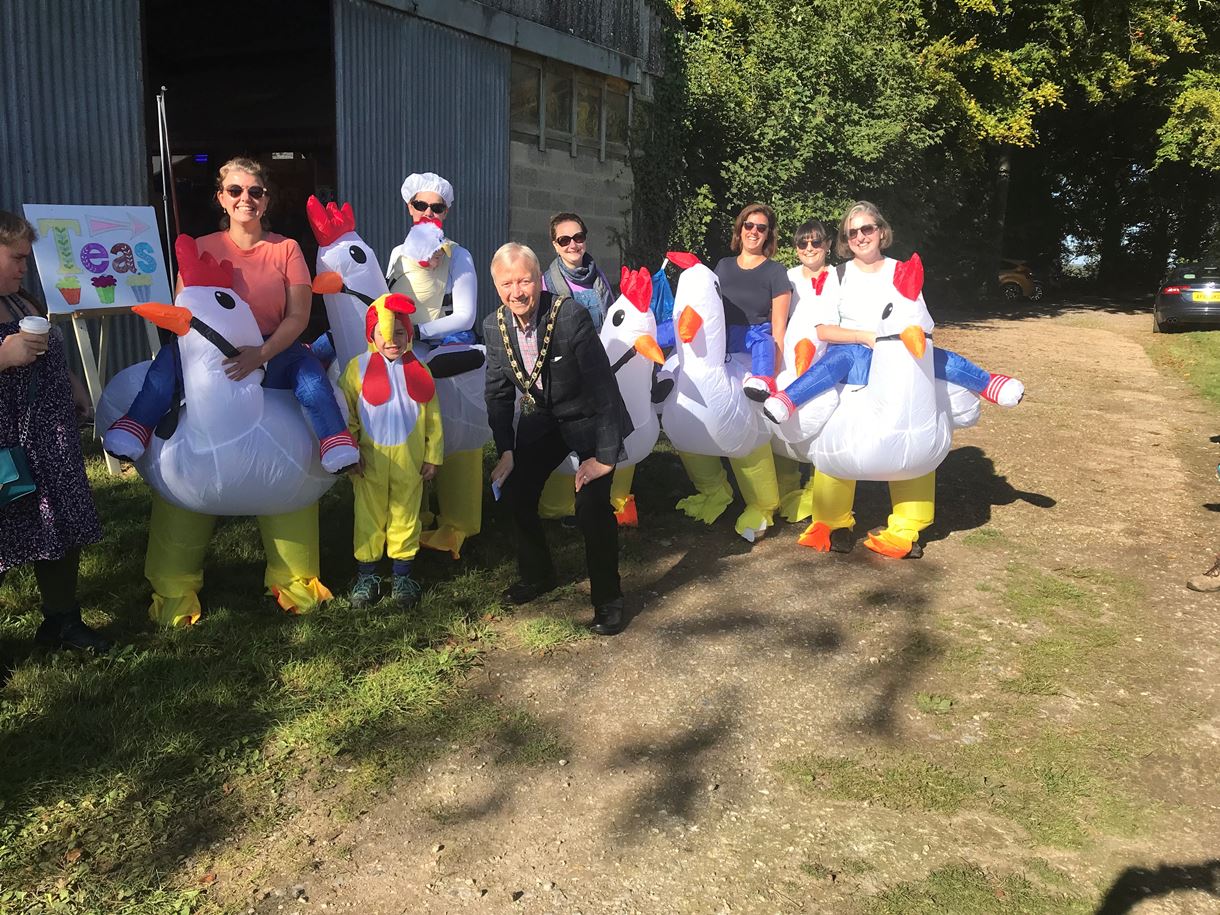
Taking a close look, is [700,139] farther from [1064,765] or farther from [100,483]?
[1064,765]

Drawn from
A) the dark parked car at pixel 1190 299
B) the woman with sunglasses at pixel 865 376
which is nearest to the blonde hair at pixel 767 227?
the woman with sunglasses at pixel 865 376

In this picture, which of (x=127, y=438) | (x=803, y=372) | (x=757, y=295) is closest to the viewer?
(x=127, y=438)

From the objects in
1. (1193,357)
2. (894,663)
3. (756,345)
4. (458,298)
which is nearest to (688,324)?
(756,345)

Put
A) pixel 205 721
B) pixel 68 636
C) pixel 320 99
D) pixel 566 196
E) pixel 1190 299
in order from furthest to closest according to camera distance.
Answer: pixel 1190 299, pixel 320 99, pixel 566 196, pixel 68 636, pixel 205 721

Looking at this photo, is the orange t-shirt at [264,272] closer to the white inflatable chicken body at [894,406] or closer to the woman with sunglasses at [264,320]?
the woman with sunglasses at [264,320]

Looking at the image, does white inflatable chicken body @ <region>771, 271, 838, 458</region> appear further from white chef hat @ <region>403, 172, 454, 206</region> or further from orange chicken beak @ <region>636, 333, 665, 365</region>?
white chef hat @ <region>403, 172, 454, 206</region>

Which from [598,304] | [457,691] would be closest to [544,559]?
[457,691]

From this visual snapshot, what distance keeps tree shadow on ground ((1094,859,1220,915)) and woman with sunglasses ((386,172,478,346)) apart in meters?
3.40

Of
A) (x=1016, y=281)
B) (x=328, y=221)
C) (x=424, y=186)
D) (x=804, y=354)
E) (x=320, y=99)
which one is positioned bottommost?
(x=804, y=354)

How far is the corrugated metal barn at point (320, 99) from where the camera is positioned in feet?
22.1

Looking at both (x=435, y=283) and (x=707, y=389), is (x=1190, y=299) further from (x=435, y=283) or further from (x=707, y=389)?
(x=435, y=283)

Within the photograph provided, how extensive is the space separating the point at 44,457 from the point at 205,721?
3.65 ft

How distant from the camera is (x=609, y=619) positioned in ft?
14.1

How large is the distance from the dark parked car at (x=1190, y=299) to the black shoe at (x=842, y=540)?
14.4 m
